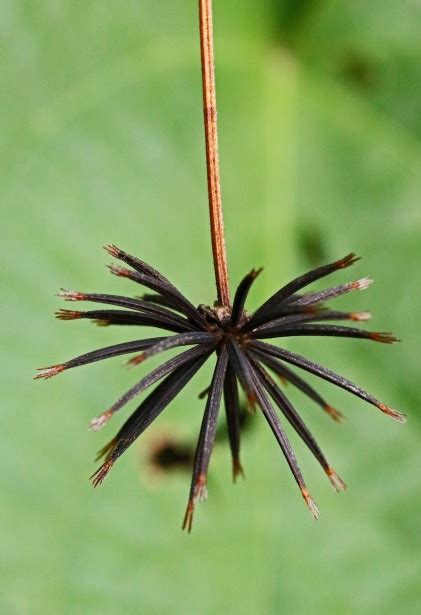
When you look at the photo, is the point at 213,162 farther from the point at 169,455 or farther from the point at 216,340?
the point at 169,455

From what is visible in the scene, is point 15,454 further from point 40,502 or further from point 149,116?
point 149,116

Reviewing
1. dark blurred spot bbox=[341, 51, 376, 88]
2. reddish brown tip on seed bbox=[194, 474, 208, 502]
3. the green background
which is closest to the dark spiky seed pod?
reddish brown tip on seed bbox=[194, 474, 208, 502]

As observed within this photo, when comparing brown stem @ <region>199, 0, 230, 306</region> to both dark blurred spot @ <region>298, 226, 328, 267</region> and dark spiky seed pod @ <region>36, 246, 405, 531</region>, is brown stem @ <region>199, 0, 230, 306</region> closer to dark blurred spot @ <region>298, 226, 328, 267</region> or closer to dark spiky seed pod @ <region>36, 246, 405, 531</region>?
dark spiky seed pod @ <region>36, 246, 405, 531</region>

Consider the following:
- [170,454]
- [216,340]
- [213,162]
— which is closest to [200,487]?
[216,340]

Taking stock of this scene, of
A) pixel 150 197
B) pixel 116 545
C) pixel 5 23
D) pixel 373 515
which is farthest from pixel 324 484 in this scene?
pixel 5 23

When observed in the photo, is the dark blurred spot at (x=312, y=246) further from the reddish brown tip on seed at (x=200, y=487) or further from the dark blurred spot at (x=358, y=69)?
the reddish brown tip on seed at (x=200, y=487)

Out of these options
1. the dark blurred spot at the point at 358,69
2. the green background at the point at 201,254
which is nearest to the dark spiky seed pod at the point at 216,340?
the green background at the point at 201,254
